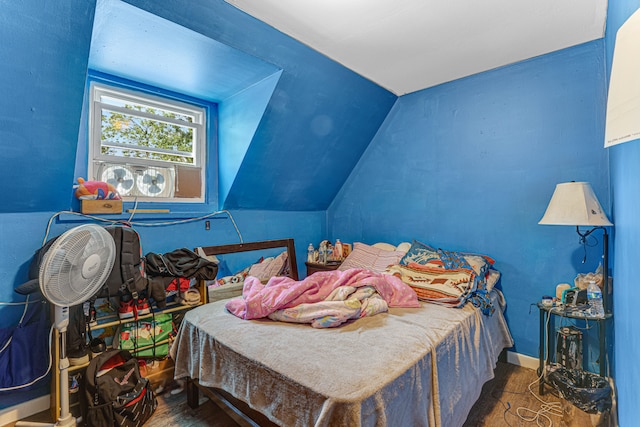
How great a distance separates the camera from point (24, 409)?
1948 millimetres

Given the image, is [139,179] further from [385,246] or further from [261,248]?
[385,246]

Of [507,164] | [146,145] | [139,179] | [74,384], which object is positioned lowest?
[74,384]

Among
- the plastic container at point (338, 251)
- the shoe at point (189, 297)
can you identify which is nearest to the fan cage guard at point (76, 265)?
the shoe at point (189, 297)

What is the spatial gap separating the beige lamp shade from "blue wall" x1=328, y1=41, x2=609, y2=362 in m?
0.40

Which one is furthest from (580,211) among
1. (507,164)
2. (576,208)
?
(507,164)

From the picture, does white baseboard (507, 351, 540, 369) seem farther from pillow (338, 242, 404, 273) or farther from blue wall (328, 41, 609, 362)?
pillow (338, 242, 404, 273)

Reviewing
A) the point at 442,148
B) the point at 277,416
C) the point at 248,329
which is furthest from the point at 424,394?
the point at 442,148

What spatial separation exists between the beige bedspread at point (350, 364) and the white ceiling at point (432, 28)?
1.83m

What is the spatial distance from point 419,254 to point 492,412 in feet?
3.94

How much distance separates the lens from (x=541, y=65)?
8.09 feet

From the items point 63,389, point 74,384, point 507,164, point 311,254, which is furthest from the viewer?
point 311,254

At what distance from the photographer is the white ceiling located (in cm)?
185

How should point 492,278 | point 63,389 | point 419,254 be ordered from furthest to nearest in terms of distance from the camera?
point 419,254 → point 492,278 → point 63,389

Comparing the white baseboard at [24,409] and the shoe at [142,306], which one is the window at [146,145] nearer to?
the shoe at [142,306]
